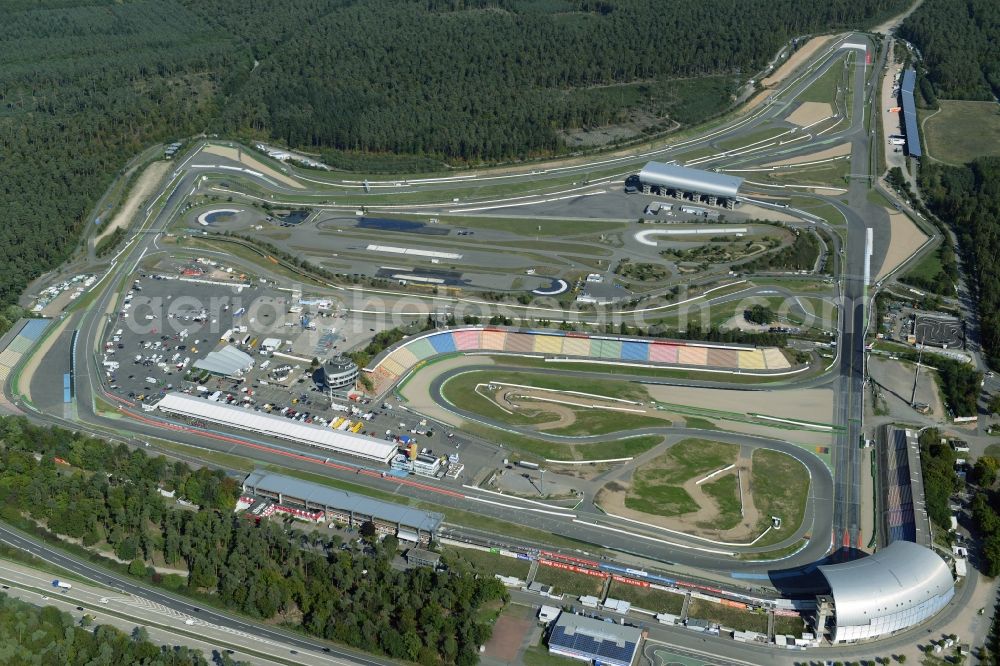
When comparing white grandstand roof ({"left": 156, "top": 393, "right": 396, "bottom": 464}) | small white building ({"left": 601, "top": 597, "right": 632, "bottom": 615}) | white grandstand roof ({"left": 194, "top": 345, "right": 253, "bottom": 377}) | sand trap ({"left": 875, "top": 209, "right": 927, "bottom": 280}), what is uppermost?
sand trap ({"left": 875, "top": 209, "right": 927, "bottom": 280})

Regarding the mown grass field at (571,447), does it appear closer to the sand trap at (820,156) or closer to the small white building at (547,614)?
the small white building at (547,614)

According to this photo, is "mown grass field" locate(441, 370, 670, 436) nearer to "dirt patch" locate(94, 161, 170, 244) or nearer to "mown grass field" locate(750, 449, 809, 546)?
"mown grass field" locate(750, 449, 809, 546)

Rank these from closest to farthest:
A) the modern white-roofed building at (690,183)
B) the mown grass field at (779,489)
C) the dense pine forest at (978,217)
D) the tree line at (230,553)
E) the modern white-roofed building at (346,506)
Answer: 1. the tree line at (230,553)
2. the modern white-roofed building at (346,506)
3. the mown grass field at (779,489)
4. the dense pine forest at (978,217)
5. the modern white-roofed building at (690,183)

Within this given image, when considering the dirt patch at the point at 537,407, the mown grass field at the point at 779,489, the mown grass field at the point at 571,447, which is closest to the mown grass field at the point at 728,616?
the mown grass field at the point at 779,489

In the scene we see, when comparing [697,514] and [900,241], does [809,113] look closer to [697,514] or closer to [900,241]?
[900,241]

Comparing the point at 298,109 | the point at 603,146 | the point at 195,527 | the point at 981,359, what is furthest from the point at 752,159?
the point at 195,527

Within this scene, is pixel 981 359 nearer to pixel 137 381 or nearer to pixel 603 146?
pixel 603 146

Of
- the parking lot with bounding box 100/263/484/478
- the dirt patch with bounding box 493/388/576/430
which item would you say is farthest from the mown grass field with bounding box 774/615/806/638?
the parking lot with bounding box 100/263/484/478
